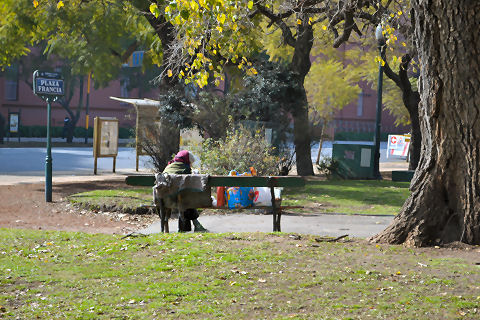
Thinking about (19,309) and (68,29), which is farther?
(68,29)

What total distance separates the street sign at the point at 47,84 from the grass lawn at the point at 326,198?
2.20m

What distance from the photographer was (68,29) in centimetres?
2225

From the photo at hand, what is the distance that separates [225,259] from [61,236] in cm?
281

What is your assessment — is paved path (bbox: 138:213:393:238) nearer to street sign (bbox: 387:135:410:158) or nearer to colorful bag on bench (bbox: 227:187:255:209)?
colorful bag on bench (bbox: 227:187:255:209)

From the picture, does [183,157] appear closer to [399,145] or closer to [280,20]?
[280,20]

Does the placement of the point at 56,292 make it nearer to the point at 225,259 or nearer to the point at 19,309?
the point at 19,309

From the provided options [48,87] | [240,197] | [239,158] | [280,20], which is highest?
[280,20]

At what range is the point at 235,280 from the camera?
6.18m

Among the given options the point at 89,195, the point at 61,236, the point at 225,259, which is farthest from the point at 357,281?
the point at 89,195

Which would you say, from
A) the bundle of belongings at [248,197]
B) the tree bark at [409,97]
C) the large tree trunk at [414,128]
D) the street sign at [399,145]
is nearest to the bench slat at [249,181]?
the bundle of belongings at [248,197]

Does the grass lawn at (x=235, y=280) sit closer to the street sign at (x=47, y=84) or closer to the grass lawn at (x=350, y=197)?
the grass lawn at (x=350, y=197)

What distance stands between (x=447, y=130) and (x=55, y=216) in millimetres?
7659

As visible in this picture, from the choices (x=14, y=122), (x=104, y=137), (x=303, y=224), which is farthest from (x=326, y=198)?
(x=14, y=122)

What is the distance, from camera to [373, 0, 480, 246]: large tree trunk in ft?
23.6
